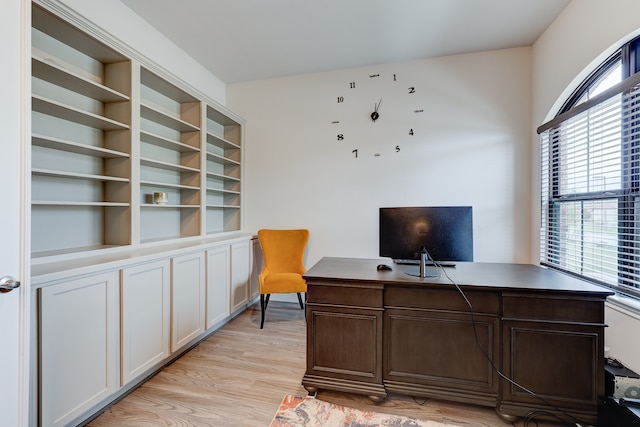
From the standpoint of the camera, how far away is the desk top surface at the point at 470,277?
161 centimetres

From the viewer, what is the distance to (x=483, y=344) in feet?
5.43

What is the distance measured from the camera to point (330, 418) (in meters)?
1.64

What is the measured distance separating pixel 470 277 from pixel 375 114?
2.15 metres

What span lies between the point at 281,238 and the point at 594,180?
9.22 ft

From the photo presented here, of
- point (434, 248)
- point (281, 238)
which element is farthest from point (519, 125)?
point (281, 238)

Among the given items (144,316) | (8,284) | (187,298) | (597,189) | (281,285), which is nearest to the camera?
(8,284)

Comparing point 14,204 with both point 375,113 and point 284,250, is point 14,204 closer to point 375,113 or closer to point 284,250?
point 284,250

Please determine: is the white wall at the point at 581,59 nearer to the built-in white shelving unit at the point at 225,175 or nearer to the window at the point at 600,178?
the window at the point at 600,178

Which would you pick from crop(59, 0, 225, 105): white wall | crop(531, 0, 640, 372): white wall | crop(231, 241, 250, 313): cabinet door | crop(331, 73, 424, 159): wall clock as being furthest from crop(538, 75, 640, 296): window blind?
crop(59, 0, 225, 105): white wall

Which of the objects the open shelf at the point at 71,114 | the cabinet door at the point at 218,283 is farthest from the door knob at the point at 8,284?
the cabinet door at the point at 218,283

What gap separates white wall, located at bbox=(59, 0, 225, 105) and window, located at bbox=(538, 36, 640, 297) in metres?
3.45

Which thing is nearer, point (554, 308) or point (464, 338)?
point (554, 308)

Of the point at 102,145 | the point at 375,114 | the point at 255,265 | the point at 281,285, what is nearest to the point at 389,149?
the point at 375,114

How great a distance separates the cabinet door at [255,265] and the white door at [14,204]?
2287 mm
